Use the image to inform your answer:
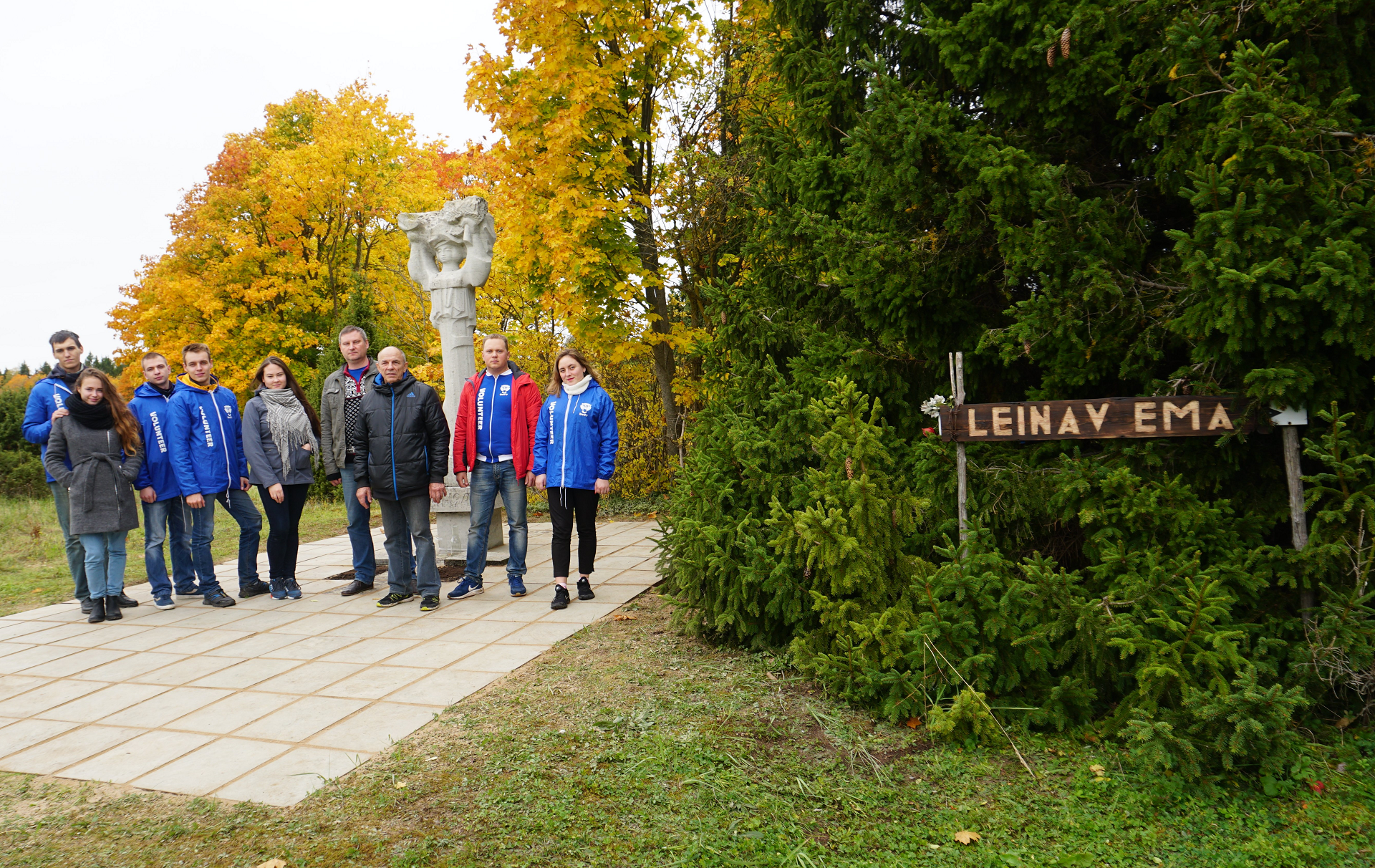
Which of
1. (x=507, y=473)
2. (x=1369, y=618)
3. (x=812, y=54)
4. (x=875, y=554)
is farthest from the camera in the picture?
(x=507, y=473)

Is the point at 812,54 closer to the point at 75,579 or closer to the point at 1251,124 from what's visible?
the point at 1251,124

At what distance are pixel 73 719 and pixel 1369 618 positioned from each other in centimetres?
597

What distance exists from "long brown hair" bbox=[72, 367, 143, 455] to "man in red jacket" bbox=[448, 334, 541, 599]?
2414mm

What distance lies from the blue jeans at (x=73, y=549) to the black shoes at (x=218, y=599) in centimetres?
84

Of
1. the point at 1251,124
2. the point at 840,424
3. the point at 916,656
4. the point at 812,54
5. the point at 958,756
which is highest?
the point at 812,54

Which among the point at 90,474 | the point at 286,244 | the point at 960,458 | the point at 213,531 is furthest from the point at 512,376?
the point at 286,244

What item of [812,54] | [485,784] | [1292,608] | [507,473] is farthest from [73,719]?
[1292,608]

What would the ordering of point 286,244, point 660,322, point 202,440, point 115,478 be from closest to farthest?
point 115,478 → point 202,440 → point 660,322 → point 286,244

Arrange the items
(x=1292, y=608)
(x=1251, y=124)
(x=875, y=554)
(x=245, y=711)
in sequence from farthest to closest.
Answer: (x=245, y=711)
(x=875, y=554)
(x=1292, y=608)
(x=1251, y=124)

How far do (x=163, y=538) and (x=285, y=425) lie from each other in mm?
1326

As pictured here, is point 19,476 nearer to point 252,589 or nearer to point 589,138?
point 252,589

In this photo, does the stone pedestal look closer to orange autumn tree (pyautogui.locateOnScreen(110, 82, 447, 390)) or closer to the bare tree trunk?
the bare tree trunk

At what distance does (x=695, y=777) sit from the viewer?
10.6ft

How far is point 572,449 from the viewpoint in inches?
236
